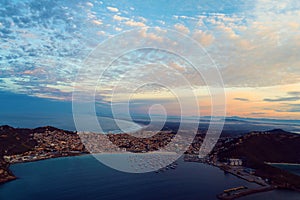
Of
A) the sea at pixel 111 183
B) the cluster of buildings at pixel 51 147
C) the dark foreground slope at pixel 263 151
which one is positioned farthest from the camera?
the cluster of buildings at pixel 51 147

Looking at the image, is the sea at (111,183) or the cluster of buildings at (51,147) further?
the cluster of buildings at (51,147)

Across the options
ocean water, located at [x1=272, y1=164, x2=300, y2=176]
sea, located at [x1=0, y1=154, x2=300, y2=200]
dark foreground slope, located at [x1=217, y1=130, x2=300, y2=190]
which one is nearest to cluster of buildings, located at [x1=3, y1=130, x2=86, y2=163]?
sea, located at [x1=0, y1=154, x2=300, y2=200]

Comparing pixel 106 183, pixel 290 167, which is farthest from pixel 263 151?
pixel 106 183

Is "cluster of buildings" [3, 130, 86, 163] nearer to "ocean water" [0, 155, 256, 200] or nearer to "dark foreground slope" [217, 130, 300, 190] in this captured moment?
"ocean water" [0, 155, 256, 200]

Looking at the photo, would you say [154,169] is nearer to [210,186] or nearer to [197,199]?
[210,186]

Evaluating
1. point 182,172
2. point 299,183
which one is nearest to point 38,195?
point 182,172

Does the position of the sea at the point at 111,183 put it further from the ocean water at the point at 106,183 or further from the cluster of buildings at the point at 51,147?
the cluster of buildings at the point at 51,147

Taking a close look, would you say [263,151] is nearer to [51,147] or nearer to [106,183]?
[106,183]

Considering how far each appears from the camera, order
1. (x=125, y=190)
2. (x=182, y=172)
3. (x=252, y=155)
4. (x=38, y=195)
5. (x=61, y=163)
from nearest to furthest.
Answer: (x=38, y=195)
(x=125, y=190)
(x=182, y=172)
(x=61, y=163)
(x=252, y=155)

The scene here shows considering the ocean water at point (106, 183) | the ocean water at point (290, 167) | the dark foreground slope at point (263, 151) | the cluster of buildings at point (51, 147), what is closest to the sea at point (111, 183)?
the ocean water at point (106, 183)
